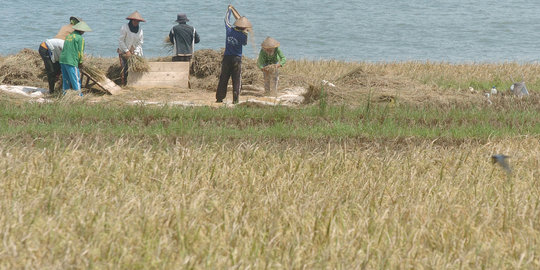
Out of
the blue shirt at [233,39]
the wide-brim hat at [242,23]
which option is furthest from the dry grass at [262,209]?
the blue shirt at [233,39]

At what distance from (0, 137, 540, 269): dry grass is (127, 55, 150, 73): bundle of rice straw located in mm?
6014

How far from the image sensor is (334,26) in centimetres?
4853

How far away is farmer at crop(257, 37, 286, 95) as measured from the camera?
13.7m

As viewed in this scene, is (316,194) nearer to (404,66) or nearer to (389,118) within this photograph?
(389,118)

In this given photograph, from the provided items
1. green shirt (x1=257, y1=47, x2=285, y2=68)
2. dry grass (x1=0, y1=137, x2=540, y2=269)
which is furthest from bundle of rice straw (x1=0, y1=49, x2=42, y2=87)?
dry grass (x1=0, y1=137, x2=540, y2=269)

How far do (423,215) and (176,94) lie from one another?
8.42 m

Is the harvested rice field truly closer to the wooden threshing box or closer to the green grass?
the green grass

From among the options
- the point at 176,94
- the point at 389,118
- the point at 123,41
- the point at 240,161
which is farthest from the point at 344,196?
the point at 123,41

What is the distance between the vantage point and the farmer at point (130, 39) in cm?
1458

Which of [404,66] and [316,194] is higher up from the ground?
[316,194]

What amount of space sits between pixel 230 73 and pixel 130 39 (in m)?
2.32

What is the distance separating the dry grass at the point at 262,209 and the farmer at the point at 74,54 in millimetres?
4615

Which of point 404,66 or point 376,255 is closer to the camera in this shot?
point 376,255

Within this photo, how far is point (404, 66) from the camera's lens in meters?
20.2
